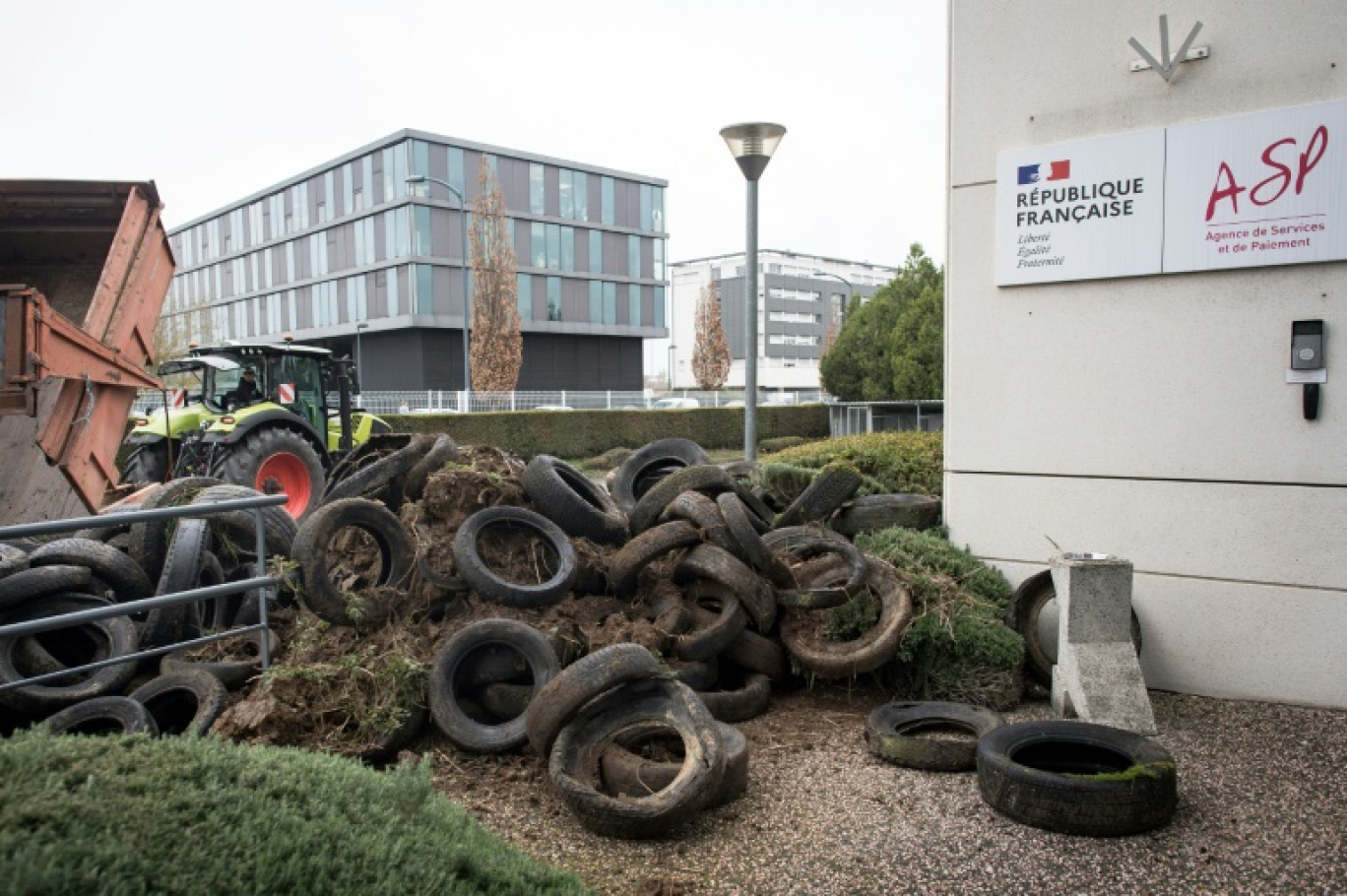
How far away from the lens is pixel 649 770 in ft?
15.1

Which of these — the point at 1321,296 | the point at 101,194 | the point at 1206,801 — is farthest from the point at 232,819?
the point at 101,194

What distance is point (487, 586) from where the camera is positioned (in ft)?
20.1

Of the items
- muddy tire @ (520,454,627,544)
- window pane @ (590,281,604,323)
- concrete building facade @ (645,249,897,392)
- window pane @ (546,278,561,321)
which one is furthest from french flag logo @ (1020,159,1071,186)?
concrete building facade @ (645,249,897,392)

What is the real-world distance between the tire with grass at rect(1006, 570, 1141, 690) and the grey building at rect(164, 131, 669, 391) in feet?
154

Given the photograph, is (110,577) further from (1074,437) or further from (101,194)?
(1074,437)

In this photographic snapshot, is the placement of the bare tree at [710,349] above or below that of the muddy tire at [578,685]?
above

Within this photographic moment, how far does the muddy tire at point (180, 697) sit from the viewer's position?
545 cm

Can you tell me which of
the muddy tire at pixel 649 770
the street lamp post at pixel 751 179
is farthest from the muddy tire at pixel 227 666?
the street lamp post at pixel 751 179

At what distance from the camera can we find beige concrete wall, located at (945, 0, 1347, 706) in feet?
20.1

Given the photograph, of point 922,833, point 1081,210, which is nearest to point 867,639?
point 922,833

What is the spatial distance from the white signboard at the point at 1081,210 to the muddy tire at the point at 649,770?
4.29 meters

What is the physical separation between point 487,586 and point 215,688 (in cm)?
166

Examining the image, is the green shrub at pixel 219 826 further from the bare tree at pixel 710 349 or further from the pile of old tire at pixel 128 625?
the bare tree at pixel 710 349

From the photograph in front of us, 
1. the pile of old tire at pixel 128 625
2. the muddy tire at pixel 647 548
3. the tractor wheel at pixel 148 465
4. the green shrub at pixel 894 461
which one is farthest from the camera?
the tractor wheel at pixel 148 465
